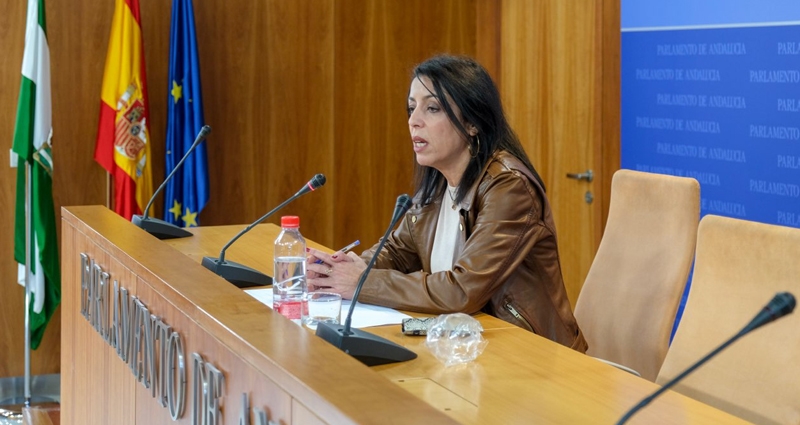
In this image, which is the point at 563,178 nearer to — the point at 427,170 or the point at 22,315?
the point at 427,170

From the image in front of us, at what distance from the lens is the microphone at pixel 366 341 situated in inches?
81.7

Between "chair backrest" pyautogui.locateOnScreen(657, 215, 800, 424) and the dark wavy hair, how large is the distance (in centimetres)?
59

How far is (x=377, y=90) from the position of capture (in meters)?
5.96

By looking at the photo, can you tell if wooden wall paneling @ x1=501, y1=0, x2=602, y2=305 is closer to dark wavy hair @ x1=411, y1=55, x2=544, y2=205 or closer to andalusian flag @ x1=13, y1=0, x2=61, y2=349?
dark wavy hair @ x1=411, y1=55, x2=544, y2=205

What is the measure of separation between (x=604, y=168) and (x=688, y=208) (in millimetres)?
2146

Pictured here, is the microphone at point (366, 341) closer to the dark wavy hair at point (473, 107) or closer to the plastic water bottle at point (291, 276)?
the plastic water bottle at point (291, 276)

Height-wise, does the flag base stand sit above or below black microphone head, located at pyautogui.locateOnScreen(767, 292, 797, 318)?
below

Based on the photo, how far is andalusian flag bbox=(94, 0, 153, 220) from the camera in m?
5.11

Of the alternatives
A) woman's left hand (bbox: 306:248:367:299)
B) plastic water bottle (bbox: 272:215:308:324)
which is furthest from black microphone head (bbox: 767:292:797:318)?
woman's left hand (bbox: 306:248:367:299)

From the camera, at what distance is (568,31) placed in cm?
529

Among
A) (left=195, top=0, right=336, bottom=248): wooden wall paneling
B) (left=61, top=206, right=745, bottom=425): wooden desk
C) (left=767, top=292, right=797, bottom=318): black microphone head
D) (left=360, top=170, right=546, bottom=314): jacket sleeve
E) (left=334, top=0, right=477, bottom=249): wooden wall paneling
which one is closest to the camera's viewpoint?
(left=767, top=292, right=797, bottom=318): black microphone head

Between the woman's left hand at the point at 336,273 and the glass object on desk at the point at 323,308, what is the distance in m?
0.33

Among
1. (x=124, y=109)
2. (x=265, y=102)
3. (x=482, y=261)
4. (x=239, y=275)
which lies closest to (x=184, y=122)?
(x=124, y=109)

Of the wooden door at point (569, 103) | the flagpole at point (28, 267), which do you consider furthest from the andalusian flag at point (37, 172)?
the wooden door at point (569, 103)
